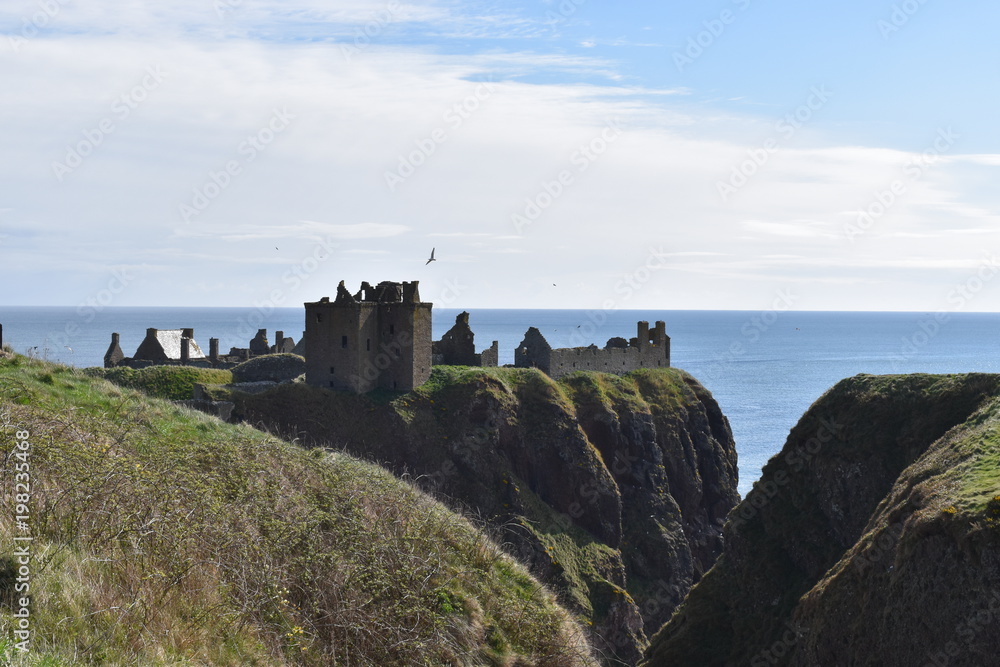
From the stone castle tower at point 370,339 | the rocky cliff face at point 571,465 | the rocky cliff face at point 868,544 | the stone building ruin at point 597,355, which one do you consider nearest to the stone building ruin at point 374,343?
the stone castle tower at point 370,339

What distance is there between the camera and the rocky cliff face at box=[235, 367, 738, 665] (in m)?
48.9

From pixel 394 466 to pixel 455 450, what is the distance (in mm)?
4888

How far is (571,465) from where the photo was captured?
2195 inches

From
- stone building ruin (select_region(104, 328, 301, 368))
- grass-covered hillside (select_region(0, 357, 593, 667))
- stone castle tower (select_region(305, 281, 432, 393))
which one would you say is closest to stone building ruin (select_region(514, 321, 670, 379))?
stone castle tower (select_region(305, 281, 432, 393))

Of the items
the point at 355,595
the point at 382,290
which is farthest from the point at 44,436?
the point at 382,290

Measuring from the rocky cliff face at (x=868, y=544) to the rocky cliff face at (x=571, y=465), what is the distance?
15.7 m

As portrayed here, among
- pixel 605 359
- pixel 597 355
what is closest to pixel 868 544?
pixel 597 355

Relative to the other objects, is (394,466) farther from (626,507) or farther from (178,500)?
(178,500)

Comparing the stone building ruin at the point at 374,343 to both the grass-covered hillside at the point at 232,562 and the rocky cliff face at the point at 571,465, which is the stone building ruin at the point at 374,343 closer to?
the rocky cliff face at the point at 571,465

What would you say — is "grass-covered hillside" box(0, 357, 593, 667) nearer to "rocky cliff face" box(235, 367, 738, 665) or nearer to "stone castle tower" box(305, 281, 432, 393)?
"rocky cliff face" box(235, 367, 738, 665)

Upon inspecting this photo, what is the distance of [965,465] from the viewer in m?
22.9

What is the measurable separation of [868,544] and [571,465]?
3300cm

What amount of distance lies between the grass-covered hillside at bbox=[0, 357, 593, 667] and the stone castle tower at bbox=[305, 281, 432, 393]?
3176cm

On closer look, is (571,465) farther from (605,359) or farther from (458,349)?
(605,359)
